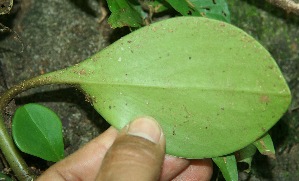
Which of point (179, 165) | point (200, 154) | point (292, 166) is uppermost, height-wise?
point (200, 154)

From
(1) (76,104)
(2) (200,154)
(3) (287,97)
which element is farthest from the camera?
(1) (76,104)

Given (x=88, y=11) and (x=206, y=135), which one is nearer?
(x=206, y=135)

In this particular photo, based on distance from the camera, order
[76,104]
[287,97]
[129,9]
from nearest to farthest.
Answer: [287,97] < [129,9] < [76,104]

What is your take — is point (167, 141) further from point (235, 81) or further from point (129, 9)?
point (129, 9)

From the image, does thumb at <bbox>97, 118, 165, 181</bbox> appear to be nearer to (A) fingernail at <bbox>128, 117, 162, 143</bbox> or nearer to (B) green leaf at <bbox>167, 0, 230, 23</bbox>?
(A) fingernail at <bbox>128, 117, 162, 143</bbox>

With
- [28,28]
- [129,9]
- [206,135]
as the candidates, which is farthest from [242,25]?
[28,28]

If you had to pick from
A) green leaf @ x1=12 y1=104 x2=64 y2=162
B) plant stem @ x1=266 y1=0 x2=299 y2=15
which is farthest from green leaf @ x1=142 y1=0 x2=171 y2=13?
green leaf @ x1=12 y1=104 x2=64 y2=162

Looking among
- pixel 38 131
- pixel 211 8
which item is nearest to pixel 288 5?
pixel 211 8

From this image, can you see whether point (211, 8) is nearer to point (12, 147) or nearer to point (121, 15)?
point (121, 15)
